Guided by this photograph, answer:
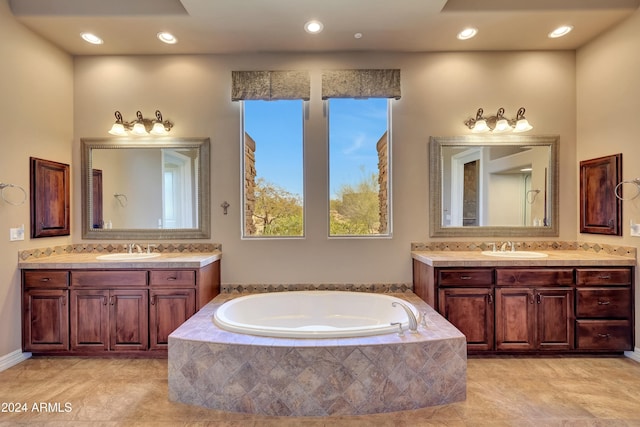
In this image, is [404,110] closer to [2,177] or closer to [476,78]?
[476,78]

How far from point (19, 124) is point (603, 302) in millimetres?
5355

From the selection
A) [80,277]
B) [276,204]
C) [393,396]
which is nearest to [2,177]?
[80,277]

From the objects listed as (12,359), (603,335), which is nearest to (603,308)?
(603,335)

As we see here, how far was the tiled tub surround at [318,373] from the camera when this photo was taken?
6.50ft

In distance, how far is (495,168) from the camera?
340 centimetres

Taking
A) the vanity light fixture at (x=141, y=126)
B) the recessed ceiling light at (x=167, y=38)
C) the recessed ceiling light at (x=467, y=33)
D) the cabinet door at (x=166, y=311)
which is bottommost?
the cabinet door at (x=166, y=311)

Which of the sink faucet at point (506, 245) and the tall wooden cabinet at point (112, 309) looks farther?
the sink faucet at point (506, 245)

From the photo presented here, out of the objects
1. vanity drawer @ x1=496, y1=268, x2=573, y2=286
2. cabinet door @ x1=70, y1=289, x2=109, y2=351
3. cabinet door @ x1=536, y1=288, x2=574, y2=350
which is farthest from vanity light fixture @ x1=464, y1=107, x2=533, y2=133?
cabinet door @ x1=70, y1=289, x2=109, y2=351

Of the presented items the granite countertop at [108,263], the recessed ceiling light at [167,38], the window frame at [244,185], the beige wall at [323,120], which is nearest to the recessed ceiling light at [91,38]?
the beige wall at [323,120]

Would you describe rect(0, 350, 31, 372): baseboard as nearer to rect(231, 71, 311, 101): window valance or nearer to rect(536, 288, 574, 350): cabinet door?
rect(231, 71, 311, 101): window valance

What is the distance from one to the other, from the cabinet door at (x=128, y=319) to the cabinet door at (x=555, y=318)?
3.46 metres

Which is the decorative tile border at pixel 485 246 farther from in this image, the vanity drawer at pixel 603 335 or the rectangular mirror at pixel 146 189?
the rectangular mirror at pixel 146 189

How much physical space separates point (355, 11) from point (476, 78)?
5.08 feet

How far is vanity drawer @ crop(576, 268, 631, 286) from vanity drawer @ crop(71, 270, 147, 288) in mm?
3833
